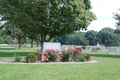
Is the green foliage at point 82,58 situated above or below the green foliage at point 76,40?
below

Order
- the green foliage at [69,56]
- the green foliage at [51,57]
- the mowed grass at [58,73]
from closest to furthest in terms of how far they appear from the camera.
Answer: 1. the mowed grass at [58,73]
2. the green foliage at [51,57]
3. the green foliage at [69,56]

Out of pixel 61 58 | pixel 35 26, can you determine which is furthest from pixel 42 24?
pixel 61 58

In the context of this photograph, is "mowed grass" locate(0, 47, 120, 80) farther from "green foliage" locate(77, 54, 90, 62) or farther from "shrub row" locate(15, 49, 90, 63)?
"green foliage" locate(77, 54, 90, 62)

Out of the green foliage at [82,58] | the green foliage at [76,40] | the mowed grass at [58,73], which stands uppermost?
the green foliage at [76,40]

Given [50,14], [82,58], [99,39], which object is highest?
[50,14]

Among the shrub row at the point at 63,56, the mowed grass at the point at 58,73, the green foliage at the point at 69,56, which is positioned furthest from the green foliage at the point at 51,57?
the mowed grass at the point at 58,73

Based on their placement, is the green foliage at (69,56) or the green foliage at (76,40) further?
the green foliage at (76,40)

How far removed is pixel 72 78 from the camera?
232 inches

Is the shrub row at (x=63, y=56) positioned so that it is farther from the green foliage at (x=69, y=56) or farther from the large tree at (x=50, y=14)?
the large tree at (x=50, y=14)

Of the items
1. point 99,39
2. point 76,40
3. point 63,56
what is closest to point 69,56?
point 63,56

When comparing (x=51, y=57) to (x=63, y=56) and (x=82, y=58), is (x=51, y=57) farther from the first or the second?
(x=82, y=58)

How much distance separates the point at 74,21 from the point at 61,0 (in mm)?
3230

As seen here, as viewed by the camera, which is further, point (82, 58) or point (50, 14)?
point (50, 14)

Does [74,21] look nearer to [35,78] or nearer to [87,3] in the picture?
[87,3]
